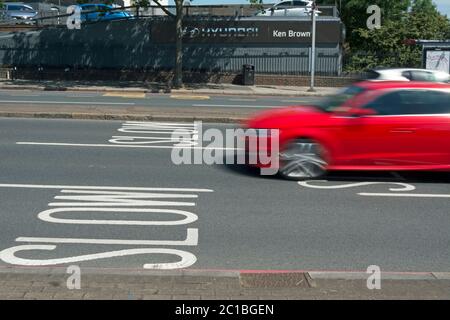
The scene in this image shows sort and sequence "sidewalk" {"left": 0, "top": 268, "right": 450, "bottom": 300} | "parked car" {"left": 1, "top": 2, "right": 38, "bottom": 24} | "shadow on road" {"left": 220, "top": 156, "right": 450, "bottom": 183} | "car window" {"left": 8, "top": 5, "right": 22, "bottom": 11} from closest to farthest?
"sidewalk" {"left": 0, "top": 268, "right": 450, "bottom": 300} → "shadow on road" {"left": 220, "top": 156, "right": 450, "bottom": 183} → "parked car" {"left": 1, "top": 2, "right": 38, "bottom": 24} → "car window" {"left": 8, "top": 5, "right": 22, "bottom": 11}

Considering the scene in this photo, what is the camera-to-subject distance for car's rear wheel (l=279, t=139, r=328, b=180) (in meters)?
9.59

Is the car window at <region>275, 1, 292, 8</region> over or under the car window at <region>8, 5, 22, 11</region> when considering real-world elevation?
under

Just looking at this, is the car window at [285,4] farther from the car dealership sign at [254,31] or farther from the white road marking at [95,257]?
the white road marking at [95,257]

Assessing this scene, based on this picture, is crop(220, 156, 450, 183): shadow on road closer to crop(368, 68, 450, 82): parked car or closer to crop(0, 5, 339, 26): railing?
crop(368, 68, 450, 82): parked car

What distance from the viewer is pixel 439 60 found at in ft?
94.9

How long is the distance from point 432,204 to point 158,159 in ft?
16.7

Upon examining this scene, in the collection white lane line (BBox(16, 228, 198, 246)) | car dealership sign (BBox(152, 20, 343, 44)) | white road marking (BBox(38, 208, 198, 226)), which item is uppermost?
car dealership sign (BBox(152, 20, 343, 44))

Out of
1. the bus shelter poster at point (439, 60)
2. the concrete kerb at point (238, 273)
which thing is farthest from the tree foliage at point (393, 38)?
the concrete kerb at point (238, 273)

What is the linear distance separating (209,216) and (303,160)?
2.52m

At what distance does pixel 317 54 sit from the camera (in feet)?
112

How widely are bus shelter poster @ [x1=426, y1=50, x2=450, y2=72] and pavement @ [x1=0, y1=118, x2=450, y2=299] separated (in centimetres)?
2025

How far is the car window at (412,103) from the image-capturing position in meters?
9.45

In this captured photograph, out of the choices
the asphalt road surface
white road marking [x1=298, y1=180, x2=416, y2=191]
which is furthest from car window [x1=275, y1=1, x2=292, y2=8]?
white road marking [x1=298, y1=180, x2=416, y2=191]

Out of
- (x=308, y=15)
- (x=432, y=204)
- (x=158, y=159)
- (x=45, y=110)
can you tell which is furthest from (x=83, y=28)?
(x=432, y=204)
